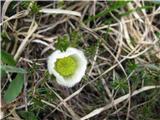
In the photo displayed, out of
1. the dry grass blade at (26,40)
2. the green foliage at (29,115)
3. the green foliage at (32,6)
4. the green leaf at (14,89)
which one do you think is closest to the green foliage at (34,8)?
the green foliage at (32,6)

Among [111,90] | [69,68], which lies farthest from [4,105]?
[111,90]

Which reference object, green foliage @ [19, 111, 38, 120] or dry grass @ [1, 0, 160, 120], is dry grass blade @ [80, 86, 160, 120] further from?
green foliage @ [19, 111, 38, 120]

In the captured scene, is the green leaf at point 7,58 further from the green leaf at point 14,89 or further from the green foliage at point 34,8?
the green foliage at point 34,8

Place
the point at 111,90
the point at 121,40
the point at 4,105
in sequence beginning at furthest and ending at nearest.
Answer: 1. the point at 121,40
2. the point at 111,90
3. the point at 4,105

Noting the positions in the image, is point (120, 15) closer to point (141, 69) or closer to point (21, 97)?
point (141, 69)

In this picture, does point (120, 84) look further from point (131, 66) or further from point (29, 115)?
point (29, 115)

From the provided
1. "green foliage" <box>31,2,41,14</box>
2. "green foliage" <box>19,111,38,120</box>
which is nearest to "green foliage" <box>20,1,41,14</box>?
"green foliage" <box>31,2,41,14</box>

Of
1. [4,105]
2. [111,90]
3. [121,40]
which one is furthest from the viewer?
[121,40]

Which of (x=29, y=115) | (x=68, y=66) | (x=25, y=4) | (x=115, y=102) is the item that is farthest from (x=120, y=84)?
(x=25, y=4)
